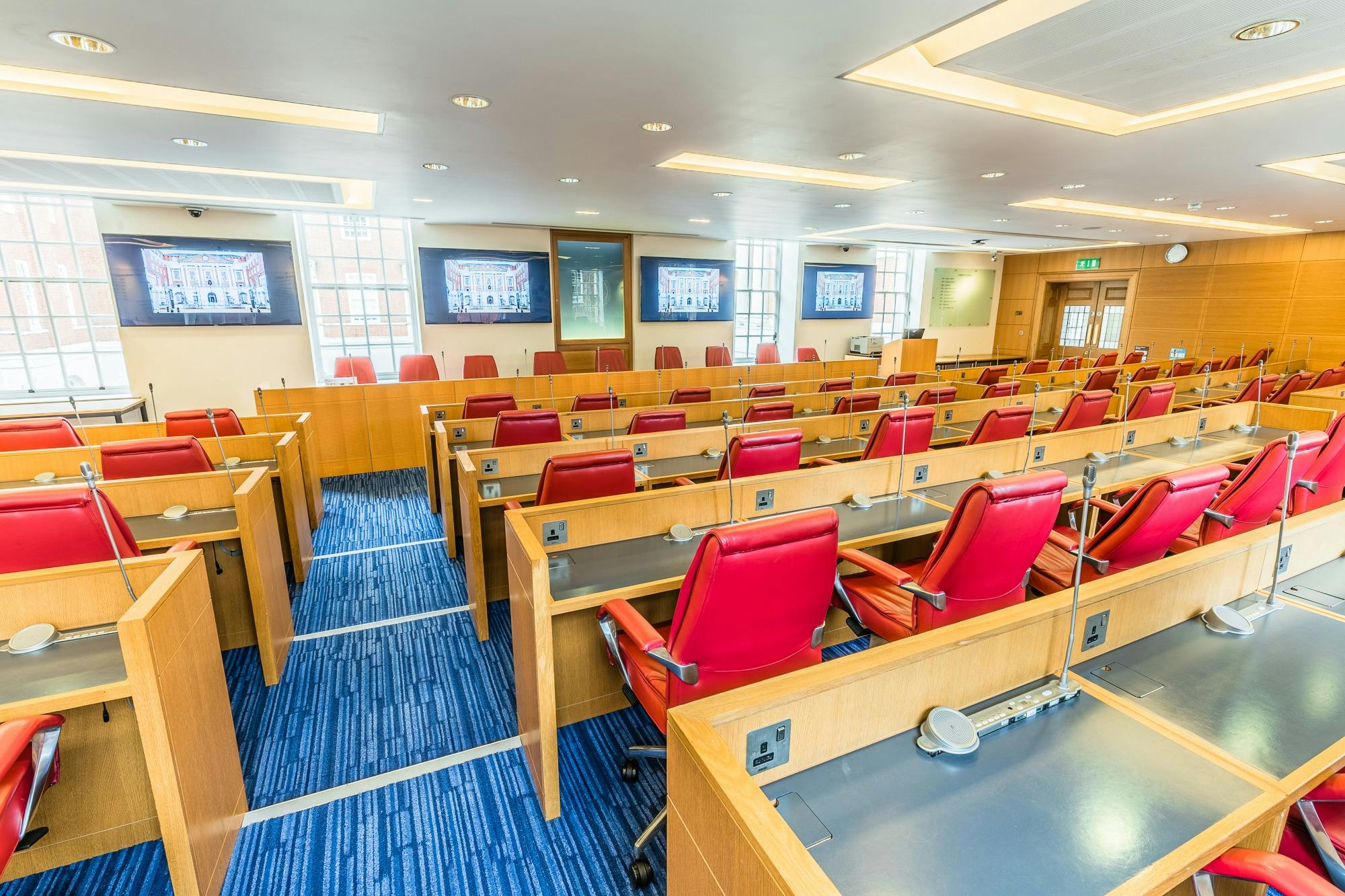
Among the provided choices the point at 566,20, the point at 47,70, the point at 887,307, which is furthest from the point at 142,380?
the point at 887,307

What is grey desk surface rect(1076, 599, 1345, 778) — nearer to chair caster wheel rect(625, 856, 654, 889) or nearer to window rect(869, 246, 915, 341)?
chair caster wheel rect(625, 856, 654, 889)

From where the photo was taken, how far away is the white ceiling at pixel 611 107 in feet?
7.33

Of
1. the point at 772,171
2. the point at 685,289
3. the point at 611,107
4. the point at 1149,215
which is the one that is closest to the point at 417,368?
the point at 685,289

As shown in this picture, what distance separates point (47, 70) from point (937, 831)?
15.1ft

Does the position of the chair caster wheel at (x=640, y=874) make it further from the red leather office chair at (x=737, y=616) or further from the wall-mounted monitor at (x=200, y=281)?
the wall-mounted monitor at (x=200, y=281)

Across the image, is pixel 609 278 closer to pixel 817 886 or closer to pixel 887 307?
pixel 887 307

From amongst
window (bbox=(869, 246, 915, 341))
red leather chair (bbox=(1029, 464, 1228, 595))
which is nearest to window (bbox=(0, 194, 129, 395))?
red leather chair (bbox=(1029, 464, 1228, 595))

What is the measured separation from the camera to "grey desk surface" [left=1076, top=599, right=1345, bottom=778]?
1.26 meters

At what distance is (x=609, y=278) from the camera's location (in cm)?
927

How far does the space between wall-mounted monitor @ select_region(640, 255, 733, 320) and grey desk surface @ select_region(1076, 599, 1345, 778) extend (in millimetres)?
8707

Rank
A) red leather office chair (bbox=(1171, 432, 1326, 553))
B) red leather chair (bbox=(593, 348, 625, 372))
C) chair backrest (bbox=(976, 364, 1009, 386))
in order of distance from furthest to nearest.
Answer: red leather chair (bbox=(593, 348, 625, 372)) < chair backrest (bbox=(976, 364, 1009, 386)) < red leather office chair (bbox=(1171, 432, 1326, 553))

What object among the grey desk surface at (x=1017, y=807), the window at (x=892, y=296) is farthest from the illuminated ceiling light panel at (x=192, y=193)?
the window at (x=892, y=296)

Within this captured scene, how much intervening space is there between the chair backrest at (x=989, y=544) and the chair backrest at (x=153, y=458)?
3.56 m

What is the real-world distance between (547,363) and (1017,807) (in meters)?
8.09
